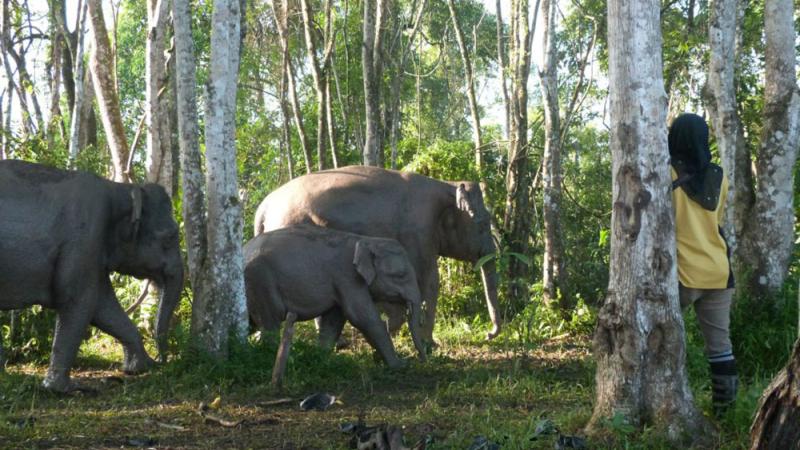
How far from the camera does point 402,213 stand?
38.8 feet

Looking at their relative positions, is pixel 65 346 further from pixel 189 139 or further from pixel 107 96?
pixel 107 96

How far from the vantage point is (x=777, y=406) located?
13.5 feet

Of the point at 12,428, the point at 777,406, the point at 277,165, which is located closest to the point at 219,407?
the point at 12,428

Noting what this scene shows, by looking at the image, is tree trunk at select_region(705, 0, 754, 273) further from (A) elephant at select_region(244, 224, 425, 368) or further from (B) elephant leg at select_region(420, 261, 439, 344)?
(B) elephant leg at select_region(420, 261, 439, 344)

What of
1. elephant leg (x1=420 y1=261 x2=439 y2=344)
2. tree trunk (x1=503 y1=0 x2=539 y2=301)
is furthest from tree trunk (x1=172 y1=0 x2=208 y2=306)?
tree trunk (x1=503 y1=0 x2=539 y2=301)

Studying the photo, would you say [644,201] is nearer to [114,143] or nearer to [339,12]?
[114,143]

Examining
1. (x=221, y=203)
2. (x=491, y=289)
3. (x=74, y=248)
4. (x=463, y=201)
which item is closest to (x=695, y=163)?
(x=221, y=203)

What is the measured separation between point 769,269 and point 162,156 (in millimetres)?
7330

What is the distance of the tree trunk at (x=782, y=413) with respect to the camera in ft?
13.2

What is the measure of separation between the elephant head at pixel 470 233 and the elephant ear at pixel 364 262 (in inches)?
98.0

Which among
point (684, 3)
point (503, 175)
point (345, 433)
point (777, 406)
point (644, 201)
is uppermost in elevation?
point (684, 3)

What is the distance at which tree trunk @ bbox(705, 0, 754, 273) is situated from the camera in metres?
8.90

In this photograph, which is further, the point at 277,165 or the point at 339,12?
the point at 339,12

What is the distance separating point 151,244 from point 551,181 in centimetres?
526
